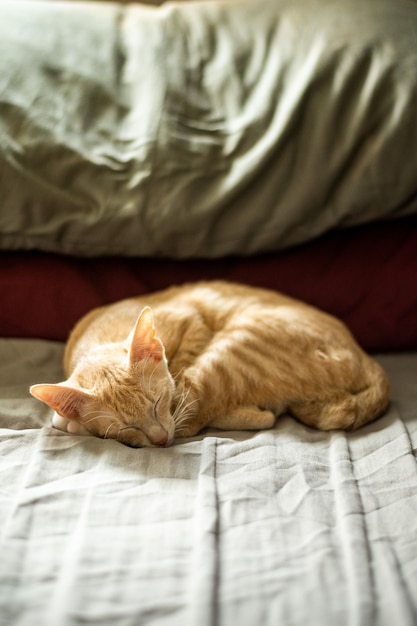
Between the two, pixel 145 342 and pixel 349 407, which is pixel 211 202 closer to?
pixel 145 342

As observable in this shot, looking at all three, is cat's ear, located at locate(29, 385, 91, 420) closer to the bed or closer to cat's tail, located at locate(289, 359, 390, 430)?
the bed

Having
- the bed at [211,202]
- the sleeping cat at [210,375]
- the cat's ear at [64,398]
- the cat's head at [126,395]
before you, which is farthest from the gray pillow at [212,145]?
the cat's ear at [64,398]

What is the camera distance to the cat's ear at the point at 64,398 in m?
1.31

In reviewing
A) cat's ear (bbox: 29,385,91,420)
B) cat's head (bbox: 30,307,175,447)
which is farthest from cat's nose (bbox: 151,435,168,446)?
cat's ear (bbox: 29,385,91,420)

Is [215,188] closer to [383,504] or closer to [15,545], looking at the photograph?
[383,504]

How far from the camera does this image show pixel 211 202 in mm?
1606

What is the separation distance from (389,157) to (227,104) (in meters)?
0.46

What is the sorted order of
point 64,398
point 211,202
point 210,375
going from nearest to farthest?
1. point 64,398
2. point 210,375
3. point 211,202

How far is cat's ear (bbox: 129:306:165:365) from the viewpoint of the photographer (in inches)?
54.9

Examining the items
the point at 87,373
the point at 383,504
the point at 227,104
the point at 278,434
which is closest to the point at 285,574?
the point at 383,504

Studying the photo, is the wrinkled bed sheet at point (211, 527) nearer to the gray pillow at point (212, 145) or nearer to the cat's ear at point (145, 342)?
the cat's ear at point (145, 342)

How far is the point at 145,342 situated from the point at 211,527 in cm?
49

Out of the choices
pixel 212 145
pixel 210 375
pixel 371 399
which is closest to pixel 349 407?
pixel 371 399

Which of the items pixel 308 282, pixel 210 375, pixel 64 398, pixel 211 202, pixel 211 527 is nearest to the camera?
pixel 211 527
